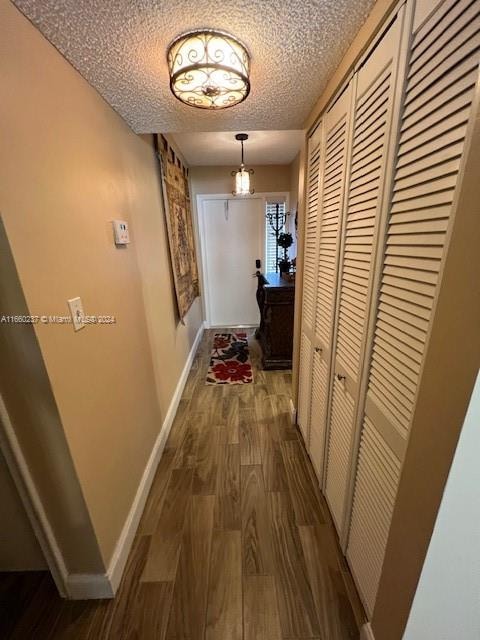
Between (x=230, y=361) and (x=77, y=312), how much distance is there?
90.3 inches

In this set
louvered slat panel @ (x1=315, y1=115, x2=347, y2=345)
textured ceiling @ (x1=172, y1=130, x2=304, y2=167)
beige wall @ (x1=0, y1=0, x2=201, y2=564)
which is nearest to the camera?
beige wall @ (x1=0, y1=0, x2=201, y2=564)

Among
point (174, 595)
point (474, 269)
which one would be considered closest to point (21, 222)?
point (474, 269)

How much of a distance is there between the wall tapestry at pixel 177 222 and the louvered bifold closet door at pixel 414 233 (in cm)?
189

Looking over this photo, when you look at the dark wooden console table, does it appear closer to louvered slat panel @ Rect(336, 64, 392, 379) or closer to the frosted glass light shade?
the frosted glass light shade

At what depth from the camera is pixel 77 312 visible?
0.93 metres

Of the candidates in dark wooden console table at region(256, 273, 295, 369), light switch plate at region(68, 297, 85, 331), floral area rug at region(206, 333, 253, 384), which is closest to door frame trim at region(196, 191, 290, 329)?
floral area rug at region(206, 333, 253, 384)

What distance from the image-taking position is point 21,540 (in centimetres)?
107

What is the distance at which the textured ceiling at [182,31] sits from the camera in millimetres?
748

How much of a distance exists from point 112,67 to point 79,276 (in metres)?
0.85

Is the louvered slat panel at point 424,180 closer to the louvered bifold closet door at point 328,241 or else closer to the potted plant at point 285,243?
the louvered bifold closet door at point 328,241

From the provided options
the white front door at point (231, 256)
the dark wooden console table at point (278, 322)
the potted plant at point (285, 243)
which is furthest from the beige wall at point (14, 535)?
the white front door at point (231, 256)

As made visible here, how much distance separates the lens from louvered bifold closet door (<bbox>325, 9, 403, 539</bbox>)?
2.40 feet

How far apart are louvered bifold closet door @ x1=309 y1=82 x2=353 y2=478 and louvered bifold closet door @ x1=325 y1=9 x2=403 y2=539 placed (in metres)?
0.06

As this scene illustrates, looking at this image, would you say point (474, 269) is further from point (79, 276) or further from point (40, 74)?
point (40, 74)
